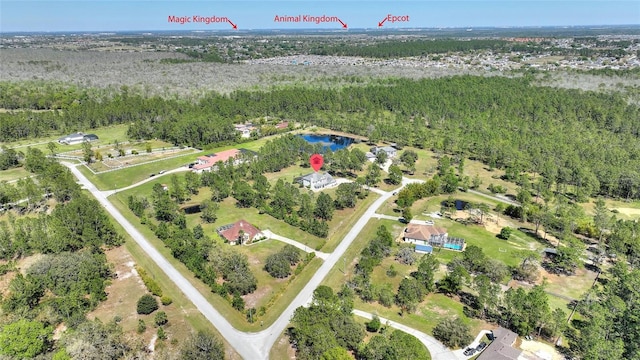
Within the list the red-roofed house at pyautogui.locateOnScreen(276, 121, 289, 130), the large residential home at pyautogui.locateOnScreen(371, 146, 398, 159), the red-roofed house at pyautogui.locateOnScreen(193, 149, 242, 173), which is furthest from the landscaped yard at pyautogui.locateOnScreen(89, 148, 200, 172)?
the large residential home at pyautogui.locateOnScreen(371, 146, 398, 159)

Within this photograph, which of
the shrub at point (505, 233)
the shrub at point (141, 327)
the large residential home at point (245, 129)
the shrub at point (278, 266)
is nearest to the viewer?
the shrub at point (141, 327)

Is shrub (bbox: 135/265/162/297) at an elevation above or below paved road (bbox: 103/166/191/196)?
below

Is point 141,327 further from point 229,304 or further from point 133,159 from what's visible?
point 133,159

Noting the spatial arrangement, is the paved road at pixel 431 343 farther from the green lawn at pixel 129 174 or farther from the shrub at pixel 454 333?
the green lawn at pixel 129 174

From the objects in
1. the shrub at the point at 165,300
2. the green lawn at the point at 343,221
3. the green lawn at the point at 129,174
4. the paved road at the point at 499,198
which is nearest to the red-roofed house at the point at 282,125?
the green lawn at the point at 129,174

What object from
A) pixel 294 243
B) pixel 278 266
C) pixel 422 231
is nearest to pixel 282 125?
pixel 294 243

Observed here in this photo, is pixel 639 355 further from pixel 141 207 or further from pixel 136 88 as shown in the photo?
pixel 136 88

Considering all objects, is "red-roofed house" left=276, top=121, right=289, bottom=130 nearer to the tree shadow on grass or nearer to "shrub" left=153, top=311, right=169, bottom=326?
the tree shadow on grass
